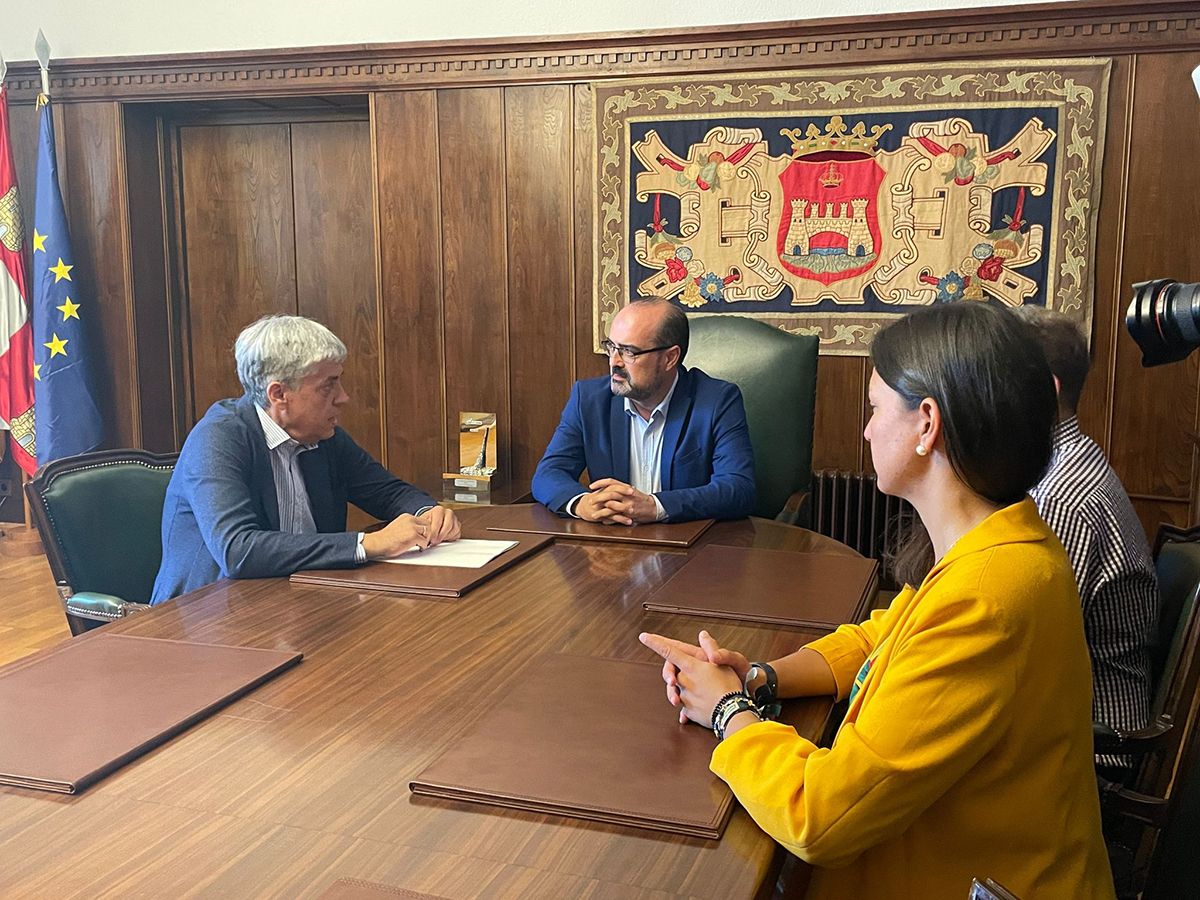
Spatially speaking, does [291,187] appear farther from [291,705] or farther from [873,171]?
[291,705]

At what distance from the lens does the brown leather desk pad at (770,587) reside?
172 cm

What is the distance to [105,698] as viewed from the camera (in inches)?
51.8

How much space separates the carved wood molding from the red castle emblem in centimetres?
27

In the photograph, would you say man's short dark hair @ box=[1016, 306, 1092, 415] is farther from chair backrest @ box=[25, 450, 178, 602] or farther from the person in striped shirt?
chair backrest @ box=[25, 450, 178, 602]

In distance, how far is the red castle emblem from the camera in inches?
153

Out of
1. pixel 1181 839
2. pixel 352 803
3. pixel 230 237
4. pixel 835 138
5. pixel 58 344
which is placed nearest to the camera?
pixel 352 803

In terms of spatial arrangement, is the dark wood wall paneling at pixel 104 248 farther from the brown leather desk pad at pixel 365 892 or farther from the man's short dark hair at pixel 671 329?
the brown leather desk pad at pixel 365 892

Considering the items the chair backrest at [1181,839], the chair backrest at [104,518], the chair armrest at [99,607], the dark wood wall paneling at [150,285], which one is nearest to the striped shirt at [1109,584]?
the chair backrest at [1181,839]

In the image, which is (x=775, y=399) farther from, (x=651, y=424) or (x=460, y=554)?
(x=460, y=554)

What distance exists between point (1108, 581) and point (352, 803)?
1232 mm

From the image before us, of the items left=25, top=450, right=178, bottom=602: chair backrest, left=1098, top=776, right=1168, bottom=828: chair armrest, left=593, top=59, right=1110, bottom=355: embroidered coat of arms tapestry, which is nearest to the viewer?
left=1098, top=776, right=1168, bottom=828: chair armrest

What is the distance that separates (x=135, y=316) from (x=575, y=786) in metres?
4.26

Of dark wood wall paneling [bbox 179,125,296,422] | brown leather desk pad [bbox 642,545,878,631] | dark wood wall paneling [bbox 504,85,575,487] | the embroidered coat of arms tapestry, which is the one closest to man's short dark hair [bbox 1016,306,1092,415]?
brown leather desk pad [bbox 642,545,878,631]

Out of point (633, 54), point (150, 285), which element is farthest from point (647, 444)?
point (150, 285)
